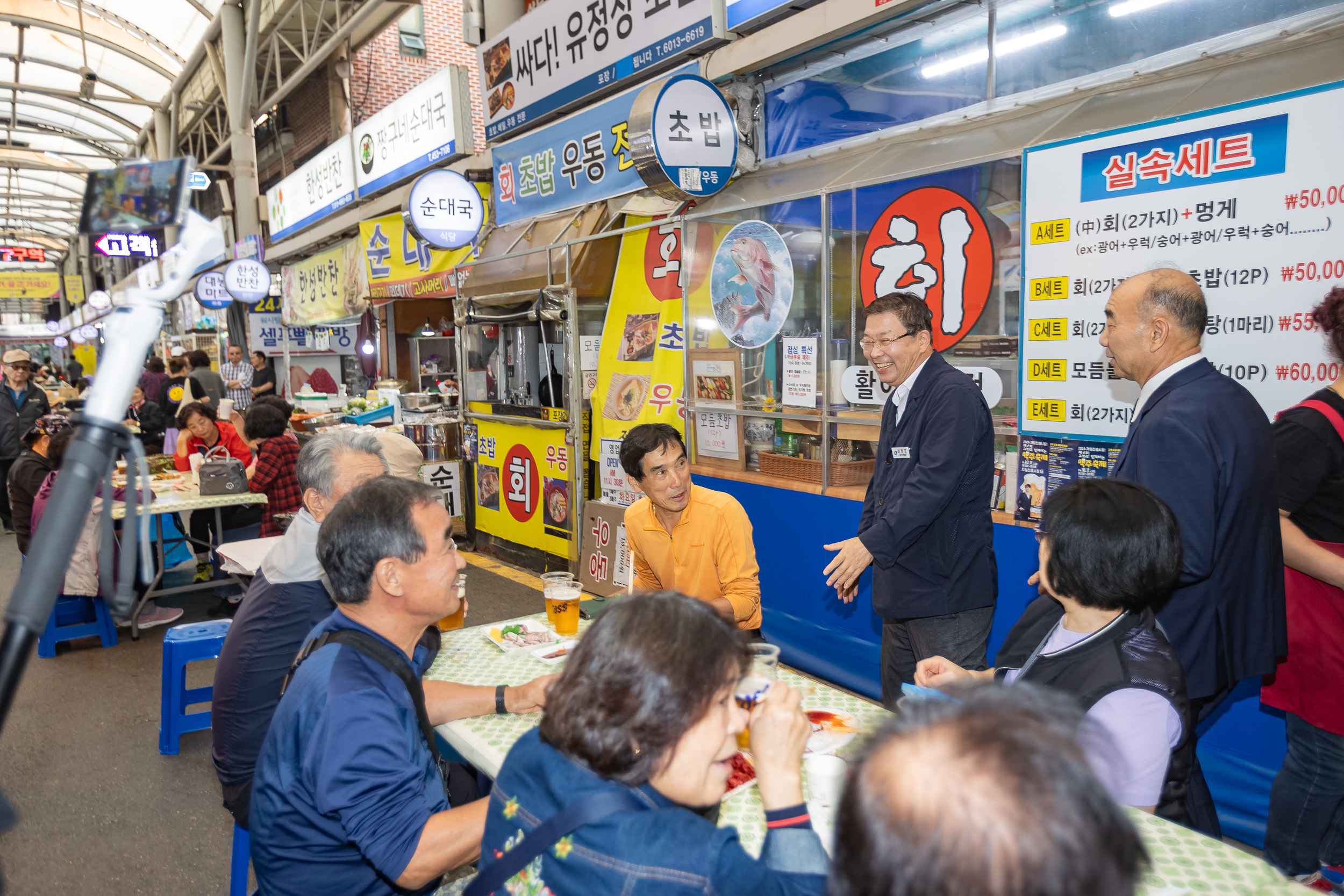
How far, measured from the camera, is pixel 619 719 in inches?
42.4

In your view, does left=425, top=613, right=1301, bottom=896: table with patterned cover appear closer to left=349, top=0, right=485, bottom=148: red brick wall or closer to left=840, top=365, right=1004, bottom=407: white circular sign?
left=840, top=365, right=1004, bottom=407: white circular sign

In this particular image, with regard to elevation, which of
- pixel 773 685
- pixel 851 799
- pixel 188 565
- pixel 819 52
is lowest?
pixel 188 565

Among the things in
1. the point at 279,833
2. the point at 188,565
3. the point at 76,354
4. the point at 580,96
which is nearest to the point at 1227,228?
the point at 279,833

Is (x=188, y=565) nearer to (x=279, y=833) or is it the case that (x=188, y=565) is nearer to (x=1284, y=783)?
(x=279, y=833)

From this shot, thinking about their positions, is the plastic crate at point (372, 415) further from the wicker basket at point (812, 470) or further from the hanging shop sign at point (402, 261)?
the wicker basket at point (812, 470)

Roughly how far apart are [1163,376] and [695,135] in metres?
3.18

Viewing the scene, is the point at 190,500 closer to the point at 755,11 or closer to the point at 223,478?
the point at 223,478

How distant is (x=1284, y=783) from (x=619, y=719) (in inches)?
94.3

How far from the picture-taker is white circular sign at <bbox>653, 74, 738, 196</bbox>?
4488mm

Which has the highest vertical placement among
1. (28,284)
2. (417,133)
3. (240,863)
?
(28,284)

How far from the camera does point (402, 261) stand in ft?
29.7

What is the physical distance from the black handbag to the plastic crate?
275 centimetres

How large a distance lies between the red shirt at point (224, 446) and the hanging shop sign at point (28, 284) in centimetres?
3405

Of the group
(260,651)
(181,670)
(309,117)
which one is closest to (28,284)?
(309,117)
